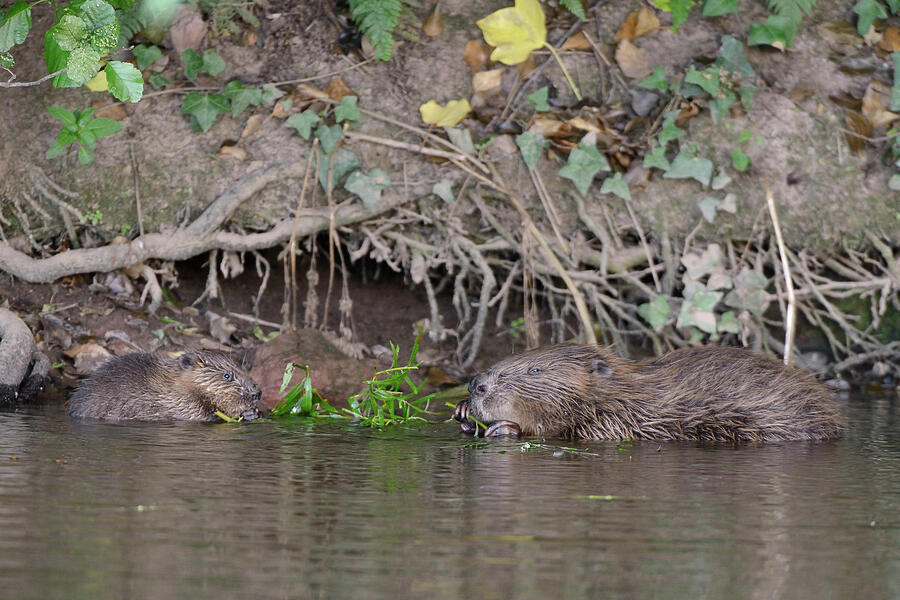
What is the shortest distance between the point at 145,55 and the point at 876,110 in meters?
4.92

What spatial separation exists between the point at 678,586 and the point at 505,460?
211 centimetres

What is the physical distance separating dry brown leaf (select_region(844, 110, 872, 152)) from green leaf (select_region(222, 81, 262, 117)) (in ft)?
13.0

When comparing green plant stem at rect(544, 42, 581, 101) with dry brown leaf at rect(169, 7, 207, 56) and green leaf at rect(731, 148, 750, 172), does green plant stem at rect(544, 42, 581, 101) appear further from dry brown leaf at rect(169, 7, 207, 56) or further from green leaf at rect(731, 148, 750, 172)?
dry brown leaf at rect(169, 7, 207, 56)

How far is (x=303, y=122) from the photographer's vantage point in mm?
7914

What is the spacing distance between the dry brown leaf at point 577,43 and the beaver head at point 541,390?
2.73 meters

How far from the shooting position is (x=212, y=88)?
26.9 feet

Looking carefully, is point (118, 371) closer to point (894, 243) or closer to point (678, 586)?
point (678, 586)

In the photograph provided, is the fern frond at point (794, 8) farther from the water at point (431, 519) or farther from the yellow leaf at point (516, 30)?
the water at point (431, 519)

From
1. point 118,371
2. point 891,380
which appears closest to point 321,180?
point 118,371

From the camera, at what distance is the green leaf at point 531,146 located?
312 inches

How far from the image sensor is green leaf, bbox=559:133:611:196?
7828 mm

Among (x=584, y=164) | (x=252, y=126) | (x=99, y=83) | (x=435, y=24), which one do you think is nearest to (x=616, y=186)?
(x=584, y=164)

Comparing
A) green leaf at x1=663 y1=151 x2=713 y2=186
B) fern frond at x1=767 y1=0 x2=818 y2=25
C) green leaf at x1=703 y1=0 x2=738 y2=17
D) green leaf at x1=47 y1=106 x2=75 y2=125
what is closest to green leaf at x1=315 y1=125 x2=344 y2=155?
green leaf at x1=47 y1=106 x2=75 y2=125

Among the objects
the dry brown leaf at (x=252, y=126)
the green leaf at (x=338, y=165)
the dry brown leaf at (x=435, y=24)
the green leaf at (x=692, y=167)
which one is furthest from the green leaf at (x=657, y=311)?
the dry brown leaf at (x=252, y=126)
